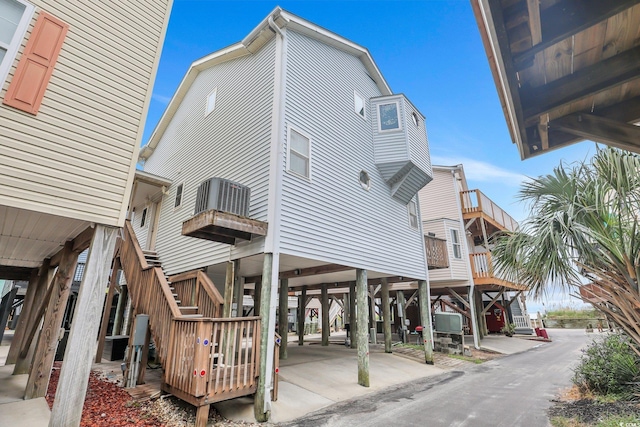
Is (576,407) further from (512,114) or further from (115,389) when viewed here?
(115,389)

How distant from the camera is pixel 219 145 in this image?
962 centimetres

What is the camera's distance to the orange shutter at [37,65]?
4.12m

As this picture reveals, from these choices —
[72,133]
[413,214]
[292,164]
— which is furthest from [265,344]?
[413,214]

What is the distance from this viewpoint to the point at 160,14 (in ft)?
19.2

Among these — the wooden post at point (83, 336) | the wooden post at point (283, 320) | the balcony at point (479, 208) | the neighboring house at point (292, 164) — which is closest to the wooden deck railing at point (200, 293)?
the neighboring house at point (292, 164)

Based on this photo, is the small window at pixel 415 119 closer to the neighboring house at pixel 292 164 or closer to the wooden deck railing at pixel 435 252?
the neighboring house at pixel 292 164

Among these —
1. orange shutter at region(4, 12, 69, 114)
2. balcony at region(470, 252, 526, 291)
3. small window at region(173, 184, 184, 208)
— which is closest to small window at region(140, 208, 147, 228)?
small window at region(173, 184, 184, 208)

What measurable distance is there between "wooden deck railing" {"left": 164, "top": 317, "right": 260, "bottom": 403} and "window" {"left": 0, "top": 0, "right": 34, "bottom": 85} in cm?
455

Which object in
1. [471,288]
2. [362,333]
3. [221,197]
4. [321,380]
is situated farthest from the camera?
[471,288]

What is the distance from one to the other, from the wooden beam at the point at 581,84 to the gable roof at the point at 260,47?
764cm

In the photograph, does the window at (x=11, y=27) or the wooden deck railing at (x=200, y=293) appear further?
the wooden deck railing at (x=200, y=293)

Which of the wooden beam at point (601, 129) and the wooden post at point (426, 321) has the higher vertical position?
the wooden beam at point (601, 129)

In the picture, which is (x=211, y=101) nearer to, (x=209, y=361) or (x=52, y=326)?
(x=52, y=326)

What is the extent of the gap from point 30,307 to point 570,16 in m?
12.4
